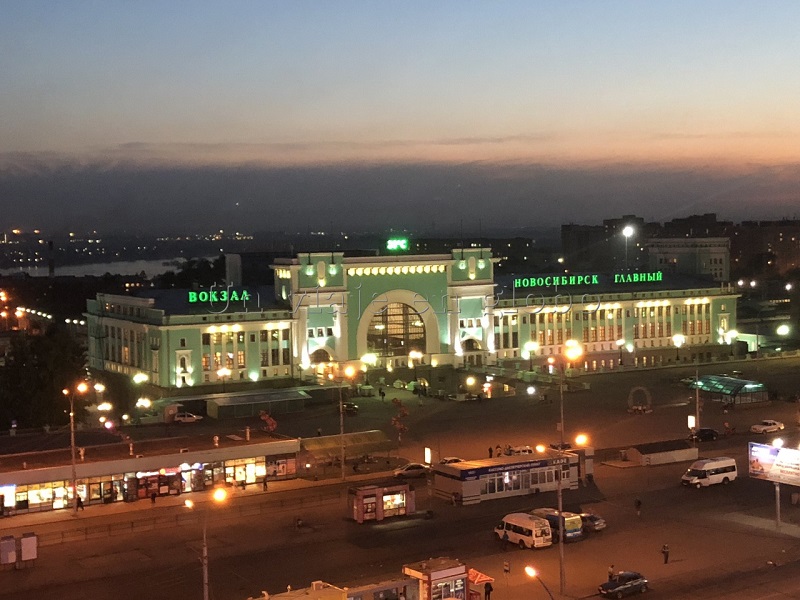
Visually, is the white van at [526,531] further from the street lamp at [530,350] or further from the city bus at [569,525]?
the street lamp at [530,350]

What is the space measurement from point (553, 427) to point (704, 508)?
57.3 feet

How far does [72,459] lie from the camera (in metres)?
45.1

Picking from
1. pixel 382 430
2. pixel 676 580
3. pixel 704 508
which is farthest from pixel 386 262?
pixel 676 580

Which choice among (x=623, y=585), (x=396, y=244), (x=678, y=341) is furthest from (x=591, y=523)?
(x=678, y=341)

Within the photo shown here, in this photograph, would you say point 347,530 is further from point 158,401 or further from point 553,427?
point 158,401

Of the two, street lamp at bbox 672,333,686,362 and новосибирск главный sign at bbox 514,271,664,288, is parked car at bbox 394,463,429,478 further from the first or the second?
street lamp at bbox 672,333,686,362

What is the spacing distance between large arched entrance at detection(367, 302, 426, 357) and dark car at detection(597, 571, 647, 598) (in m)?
48.2

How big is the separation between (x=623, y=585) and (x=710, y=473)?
52.9 ft

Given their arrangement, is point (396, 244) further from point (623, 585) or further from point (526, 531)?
point (623, 585)

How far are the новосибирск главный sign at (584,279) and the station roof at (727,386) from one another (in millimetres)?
18329

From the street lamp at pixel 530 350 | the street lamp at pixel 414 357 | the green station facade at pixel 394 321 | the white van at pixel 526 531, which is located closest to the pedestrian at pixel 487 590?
the white van at pixel 526 531

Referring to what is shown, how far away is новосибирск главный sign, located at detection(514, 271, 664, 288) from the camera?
8962 cm

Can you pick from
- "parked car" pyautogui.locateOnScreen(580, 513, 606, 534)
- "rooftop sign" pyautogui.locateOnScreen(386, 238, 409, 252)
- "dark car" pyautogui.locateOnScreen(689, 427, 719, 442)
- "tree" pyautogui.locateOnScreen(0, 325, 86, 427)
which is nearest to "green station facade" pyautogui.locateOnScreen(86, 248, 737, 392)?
"rooftop sign" pyautogui.locateOnScreen(386, 238, 409, 252)

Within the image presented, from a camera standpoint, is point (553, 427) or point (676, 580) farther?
point (553, 427)
